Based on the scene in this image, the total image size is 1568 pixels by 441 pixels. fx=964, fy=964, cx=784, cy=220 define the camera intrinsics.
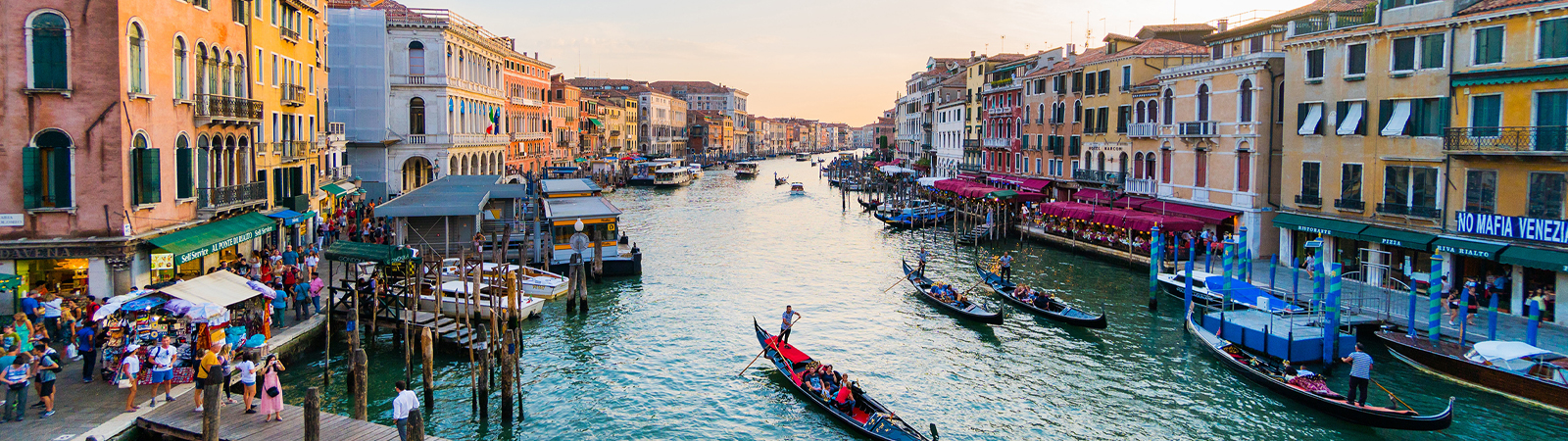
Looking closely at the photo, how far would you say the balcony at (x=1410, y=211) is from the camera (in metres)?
23.0

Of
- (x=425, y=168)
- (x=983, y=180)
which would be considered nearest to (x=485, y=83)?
(x=425, y=168)

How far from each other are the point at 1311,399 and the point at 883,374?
7.75 meters

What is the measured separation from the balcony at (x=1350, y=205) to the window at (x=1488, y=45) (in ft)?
15.0

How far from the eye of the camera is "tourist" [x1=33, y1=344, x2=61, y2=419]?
1308cm

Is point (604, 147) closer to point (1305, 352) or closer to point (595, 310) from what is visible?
point (595, 310)

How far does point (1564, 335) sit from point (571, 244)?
24.4m

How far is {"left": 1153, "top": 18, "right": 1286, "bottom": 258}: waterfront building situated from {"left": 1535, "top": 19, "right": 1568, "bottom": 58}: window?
9.11m

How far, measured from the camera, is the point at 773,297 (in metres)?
27.9

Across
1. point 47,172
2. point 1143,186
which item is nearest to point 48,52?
point 47,172

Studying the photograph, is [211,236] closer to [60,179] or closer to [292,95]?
[60,179]

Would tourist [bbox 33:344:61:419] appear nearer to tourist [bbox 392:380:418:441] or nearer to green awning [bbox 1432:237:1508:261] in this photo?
tourist [bbox 392:380:418:441]

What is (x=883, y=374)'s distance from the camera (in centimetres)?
1978

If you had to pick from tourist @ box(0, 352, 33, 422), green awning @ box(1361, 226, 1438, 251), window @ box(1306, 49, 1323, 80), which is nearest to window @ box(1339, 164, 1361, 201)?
green awning @ box(1361, 226, 1438, 251)

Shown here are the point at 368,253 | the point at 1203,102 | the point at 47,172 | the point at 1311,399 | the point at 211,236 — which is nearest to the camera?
the point at 1311,399
